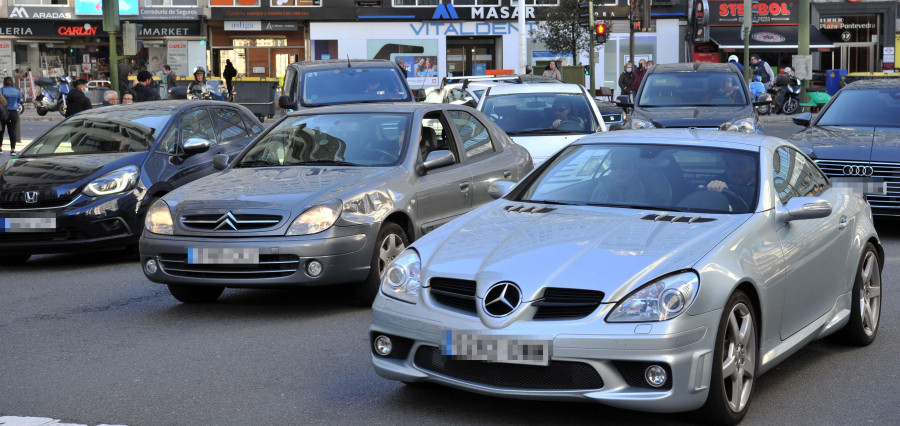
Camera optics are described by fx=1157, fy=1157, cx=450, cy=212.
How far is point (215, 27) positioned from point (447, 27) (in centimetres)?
975

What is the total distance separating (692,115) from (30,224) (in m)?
8.77

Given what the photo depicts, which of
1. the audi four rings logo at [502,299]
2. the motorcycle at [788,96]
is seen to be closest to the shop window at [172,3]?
the motorcycle at [788,96]

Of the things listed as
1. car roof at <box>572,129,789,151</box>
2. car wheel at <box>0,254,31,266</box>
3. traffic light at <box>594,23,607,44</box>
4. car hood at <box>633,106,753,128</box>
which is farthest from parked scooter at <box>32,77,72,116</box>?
car roof at <box>572,129,789,151</box>

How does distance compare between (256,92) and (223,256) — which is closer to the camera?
(223,256)

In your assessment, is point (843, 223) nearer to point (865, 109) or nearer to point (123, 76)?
point (865, 109)

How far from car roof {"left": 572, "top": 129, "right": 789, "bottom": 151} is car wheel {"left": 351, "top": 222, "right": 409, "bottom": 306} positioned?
1.92 metres

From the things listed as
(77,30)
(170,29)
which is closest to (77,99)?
(170,29)

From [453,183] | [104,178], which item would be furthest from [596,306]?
[104,178]

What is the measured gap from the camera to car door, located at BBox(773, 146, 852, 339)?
570 centimetres

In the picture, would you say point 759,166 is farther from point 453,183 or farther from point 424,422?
point 453,183

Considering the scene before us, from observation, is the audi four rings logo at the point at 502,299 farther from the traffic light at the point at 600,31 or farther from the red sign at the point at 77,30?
the red sign at the point at 77,30

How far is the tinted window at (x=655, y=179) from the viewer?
Answer: 19.3 ft

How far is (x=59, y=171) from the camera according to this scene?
414 inches

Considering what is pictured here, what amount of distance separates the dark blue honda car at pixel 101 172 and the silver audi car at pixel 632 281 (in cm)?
502
